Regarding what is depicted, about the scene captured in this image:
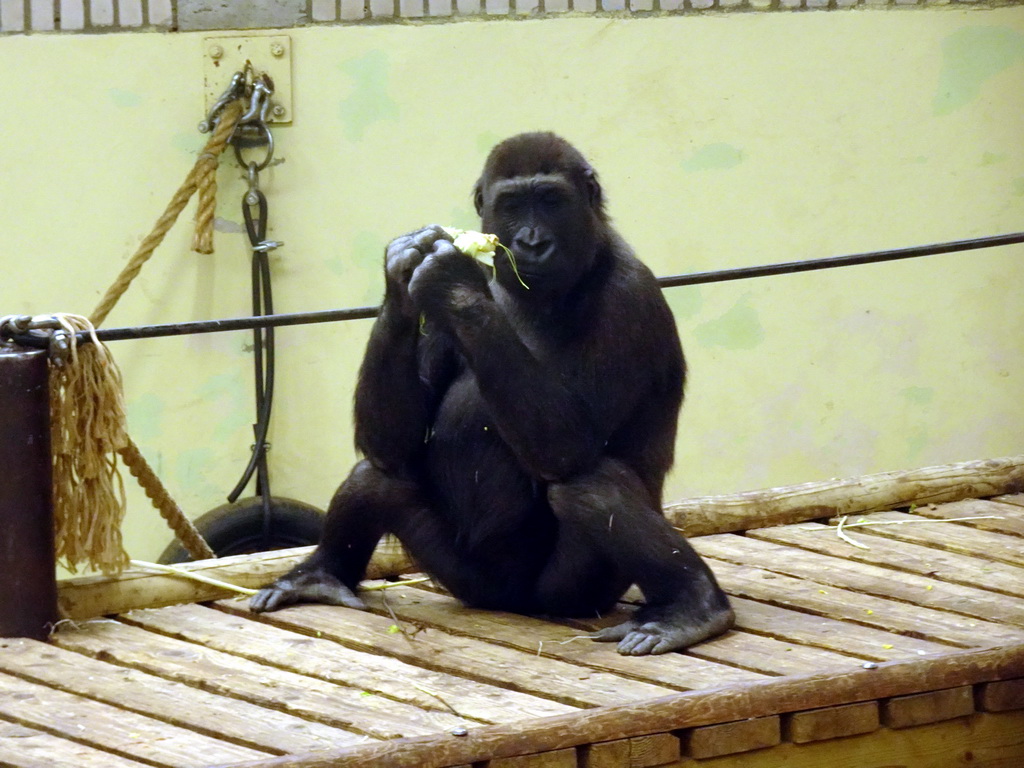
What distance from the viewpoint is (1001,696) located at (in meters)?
2.89

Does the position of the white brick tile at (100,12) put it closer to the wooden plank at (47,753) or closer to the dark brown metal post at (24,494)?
the dark brown metal post at (24,494)

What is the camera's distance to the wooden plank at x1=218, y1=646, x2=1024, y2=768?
2443 mm

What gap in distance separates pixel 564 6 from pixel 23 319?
9.07ft

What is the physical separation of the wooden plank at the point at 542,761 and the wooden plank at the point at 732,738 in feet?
0.79

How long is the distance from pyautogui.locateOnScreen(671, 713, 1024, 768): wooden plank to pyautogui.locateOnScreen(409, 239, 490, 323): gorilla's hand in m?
1.01

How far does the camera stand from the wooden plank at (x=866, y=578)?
3316 mm

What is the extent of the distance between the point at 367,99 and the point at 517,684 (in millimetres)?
3101

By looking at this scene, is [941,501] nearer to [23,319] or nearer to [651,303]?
[651,303]

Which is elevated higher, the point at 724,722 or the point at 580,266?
the point at 580,266

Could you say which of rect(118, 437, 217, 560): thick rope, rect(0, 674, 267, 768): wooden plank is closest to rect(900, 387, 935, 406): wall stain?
Answer: rect(118, 437, 217, 560): thick rope

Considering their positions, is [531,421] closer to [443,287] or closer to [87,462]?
[443,287]

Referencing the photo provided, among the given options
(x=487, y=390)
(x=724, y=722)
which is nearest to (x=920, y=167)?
(x=487, y=390)

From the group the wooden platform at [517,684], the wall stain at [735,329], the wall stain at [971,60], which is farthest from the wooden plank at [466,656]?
the wall stain at [971,60]

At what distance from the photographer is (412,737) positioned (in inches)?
98.0
